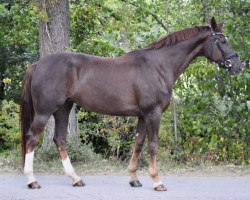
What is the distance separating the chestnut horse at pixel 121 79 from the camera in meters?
6.02

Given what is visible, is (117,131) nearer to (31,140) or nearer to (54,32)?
(54,32)

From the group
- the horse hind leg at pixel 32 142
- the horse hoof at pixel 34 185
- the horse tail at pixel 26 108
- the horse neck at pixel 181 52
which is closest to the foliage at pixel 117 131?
the horse tail at pixel 26 108

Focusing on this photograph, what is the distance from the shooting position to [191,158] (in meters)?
8.31

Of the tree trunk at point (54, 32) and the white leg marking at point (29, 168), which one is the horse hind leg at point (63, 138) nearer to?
the white leg marking at point (29, 168)

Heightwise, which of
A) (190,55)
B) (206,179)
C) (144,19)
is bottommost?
(206,179)

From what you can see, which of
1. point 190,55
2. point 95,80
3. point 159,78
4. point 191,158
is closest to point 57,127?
point 95,80

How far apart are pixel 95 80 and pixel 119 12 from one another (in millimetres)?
4555

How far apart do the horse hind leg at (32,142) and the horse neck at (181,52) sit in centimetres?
212

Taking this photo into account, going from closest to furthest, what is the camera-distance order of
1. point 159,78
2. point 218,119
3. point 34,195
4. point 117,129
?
point 34,195 < point 159,78 < point 218,119 < point 117,129

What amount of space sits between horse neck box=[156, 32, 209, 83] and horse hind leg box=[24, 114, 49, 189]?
6.94ft

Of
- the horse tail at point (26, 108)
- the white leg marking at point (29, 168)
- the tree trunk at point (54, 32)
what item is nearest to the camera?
the white leg marking at point (29, 168)

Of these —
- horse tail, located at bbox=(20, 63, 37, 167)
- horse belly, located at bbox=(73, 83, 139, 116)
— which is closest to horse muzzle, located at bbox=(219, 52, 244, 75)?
horse belly, located at bbox=(73, 83, 139, 116)

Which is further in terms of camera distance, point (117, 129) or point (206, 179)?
point (117, 129)

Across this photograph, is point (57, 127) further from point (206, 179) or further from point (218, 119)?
point (218, 119)
